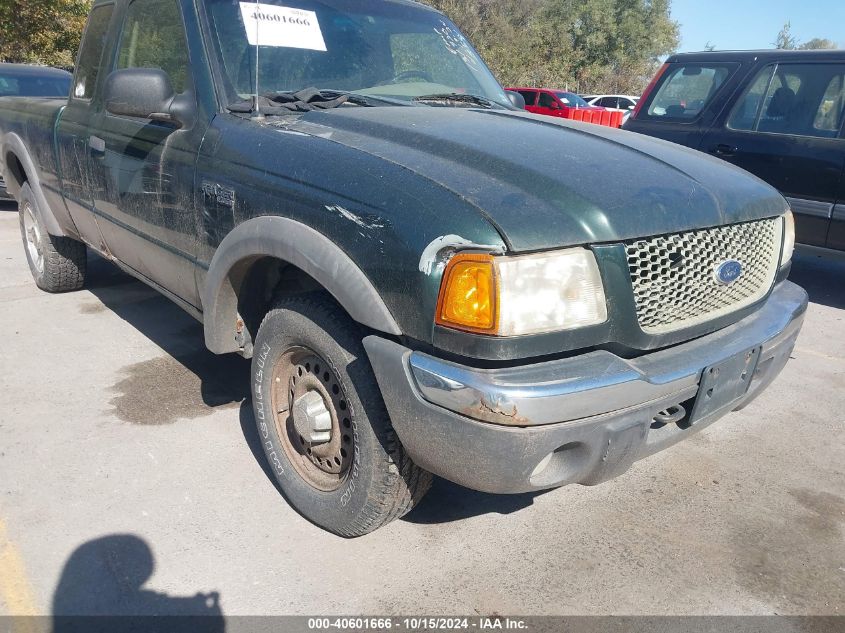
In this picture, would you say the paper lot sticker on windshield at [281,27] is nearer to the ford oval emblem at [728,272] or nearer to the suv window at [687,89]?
the ford oval emblem at [728,272]

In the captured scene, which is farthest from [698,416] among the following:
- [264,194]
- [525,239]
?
[264,194]

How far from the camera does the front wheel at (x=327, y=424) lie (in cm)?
223

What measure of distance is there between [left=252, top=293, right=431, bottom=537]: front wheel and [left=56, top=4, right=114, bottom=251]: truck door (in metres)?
2.00

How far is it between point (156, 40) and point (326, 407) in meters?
2.07

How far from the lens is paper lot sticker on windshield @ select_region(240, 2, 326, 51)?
2896mm

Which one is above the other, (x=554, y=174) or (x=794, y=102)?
(x=794, y=102)

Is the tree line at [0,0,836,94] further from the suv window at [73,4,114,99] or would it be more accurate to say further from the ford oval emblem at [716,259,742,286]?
Answer: the ford oval emblem at [716,259,742,286]

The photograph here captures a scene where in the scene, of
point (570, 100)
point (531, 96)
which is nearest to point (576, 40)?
point (570, 100)

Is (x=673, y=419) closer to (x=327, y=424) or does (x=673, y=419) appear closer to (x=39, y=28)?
(x=327, y=424)

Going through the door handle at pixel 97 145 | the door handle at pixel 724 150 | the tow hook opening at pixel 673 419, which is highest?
the door handle at pixel 724 150

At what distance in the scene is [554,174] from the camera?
7.06 feet

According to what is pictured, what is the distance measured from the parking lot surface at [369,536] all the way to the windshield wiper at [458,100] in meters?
1.79

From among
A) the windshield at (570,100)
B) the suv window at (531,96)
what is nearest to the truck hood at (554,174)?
the windshield at (570,100)

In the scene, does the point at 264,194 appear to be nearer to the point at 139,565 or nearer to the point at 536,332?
the point at 536,332
